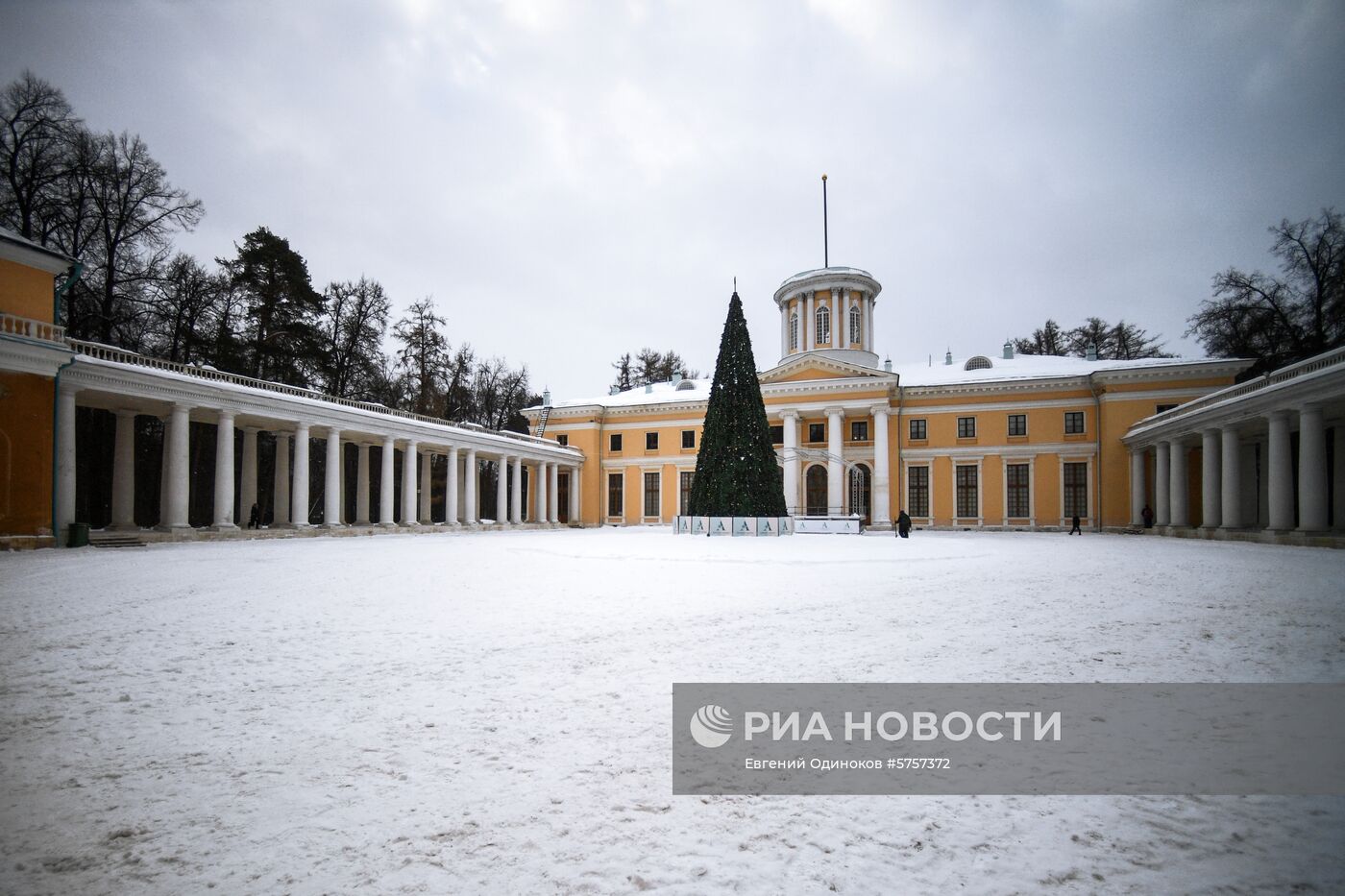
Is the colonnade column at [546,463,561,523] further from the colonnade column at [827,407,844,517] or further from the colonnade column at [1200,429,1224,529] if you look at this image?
the colonnade column at [1200,429,1224,529]

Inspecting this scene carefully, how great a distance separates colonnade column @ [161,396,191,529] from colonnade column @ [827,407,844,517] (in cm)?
3120

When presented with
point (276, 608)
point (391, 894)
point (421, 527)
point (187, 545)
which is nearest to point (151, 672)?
point (276, 608)

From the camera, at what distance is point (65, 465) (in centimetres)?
1897

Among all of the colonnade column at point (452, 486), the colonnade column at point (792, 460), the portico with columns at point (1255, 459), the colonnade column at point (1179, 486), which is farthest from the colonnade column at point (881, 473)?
the colonnade column at point (452, 486)

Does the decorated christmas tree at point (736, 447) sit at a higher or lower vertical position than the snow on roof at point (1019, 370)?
lower

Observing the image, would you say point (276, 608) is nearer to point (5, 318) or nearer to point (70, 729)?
point (70, 729)

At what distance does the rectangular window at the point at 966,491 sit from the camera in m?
39.0

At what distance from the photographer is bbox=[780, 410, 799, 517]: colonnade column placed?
38812 mm

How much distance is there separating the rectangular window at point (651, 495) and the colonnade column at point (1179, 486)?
30.2 metres

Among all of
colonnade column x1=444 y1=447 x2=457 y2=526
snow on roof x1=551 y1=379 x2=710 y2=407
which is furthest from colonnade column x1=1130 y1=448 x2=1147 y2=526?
colonnade column x1=444 y1=447 x2=457 y2=526

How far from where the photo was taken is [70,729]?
399 cm

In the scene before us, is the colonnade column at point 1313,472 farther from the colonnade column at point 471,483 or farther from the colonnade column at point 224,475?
the colonnade column at point 224,475

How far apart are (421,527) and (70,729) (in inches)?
1154

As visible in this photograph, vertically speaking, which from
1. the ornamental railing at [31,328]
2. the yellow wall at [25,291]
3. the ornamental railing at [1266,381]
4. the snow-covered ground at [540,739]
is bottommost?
the snow-covered ground at [540,739]
